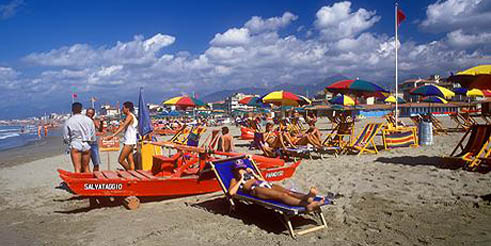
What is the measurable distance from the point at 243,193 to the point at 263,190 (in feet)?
1.38

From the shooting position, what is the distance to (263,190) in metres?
4.03

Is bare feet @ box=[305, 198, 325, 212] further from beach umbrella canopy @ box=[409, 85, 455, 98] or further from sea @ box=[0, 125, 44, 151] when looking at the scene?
sea @ box=[0, 125, 44, 151]

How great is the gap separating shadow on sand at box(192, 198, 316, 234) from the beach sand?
0.01 meters

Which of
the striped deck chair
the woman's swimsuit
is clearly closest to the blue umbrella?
the woman's swimsuit

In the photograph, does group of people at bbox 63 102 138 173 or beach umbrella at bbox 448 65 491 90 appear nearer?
group of people at bbox 63 102 138 173

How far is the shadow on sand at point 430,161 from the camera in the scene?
6506 millimetres

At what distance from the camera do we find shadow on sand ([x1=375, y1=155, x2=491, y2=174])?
6.51m

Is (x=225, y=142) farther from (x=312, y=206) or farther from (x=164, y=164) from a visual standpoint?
(x=312, y=206)

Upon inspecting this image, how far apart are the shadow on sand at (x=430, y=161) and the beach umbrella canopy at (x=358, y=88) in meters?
3.17

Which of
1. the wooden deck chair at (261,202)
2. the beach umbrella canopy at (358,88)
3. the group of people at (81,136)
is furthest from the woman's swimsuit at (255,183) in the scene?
the beach umbrella canopy at (358,88)

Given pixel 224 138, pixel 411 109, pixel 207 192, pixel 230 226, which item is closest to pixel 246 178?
pixel 230 226

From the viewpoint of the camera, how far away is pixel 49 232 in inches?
170

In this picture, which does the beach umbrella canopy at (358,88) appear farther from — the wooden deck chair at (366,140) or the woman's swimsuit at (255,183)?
the woman's swimsuit at (255,183)

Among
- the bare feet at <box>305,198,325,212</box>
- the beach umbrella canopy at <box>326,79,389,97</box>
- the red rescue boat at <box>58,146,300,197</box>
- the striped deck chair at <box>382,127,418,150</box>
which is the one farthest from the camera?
the beach umbrella canopy at <box>326,79,389,97</box>
